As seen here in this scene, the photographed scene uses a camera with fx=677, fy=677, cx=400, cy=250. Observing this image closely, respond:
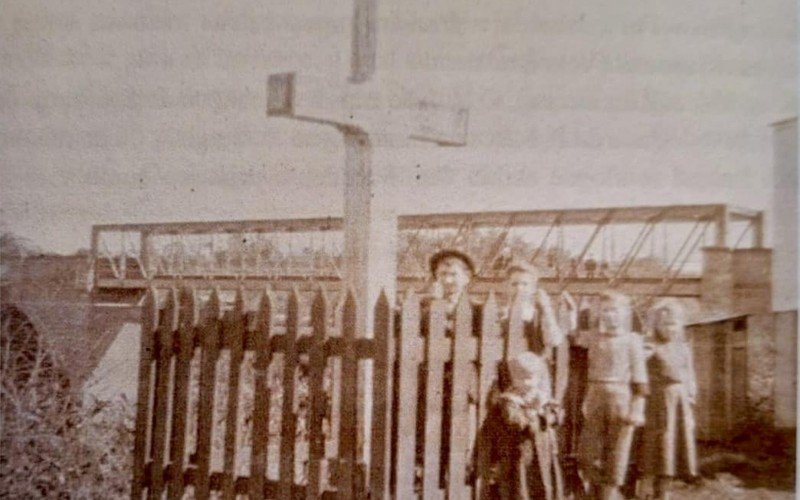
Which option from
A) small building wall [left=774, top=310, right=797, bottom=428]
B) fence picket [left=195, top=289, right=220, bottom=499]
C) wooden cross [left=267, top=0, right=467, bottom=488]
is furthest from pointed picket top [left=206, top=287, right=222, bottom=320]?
small building wall [left=774, top=310, right=797, bottom=428]

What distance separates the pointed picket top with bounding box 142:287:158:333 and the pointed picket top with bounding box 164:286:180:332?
6 centimetres

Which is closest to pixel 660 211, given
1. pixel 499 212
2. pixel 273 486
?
pixel 499 212

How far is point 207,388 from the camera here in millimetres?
→ 3084

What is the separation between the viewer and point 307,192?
9.56 feet

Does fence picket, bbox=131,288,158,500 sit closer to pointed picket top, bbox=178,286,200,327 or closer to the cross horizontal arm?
pointed picket top, bbox=178,286,200,327

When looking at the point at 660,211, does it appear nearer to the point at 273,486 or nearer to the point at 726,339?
the point at 726,339

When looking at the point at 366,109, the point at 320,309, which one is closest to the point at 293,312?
the point at 320,309

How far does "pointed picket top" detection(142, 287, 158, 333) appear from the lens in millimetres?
3180

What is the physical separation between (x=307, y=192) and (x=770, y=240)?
6.12 ft

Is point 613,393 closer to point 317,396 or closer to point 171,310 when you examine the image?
point 317,396

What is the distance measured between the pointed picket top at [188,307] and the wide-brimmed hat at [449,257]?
1.10 metres

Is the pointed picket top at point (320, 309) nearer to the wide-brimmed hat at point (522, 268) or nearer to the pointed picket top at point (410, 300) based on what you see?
the pointed picket top at point (410, 300)

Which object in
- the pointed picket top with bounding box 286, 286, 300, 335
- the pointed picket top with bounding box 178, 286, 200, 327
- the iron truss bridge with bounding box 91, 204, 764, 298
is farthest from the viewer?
the pointed picket top with bounding box 178, 286, 200, 327

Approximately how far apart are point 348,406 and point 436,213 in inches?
36.4
